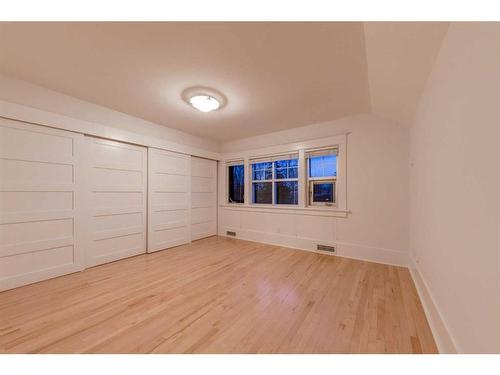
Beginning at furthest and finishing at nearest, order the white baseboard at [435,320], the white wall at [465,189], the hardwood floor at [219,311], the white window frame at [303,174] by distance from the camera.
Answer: the white window frame at [303,174], the hardwood floor at [219,311], the white baseboard at [435,320], the white wall at [465,189]

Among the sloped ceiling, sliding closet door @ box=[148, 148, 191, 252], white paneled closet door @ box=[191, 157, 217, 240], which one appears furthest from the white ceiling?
white paneled closet door @ box=[191, 157, 217, 240]

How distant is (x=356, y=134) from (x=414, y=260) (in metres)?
2.11

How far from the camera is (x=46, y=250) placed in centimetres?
259

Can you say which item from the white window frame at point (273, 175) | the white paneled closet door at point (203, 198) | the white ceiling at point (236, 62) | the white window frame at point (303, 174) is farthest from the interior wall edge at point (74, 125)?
the white window frame at point (273, 175)

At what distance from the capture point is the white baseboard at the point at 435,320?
130 centimetres

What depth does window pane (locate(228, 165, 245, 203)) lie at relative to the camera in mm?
5137

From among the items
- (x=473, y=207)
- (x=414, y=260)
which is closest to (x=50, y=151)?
(x=473, y=207)

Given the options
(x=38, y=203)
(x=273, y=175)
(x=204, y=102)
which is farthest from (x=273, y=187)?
(x=38, y=203)

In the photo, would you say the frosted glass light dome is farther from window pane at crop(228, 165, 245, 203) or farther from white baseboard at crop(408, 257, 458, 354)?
white baseboard at crop(408, 257, 458, 354)

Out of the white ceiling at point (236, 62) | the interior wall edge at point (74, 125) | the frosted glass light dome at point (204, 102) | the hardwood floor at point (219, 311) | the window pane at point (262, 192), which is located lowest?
the hardwood floor at point (219, 311)

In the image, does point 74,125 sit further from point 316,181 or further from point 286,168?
point 316,181

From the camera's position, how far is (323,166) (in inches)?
154

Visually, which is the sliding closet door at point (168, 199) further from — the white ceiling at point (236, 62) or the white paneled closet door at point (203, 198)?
the white ceiling at point (236, 62)

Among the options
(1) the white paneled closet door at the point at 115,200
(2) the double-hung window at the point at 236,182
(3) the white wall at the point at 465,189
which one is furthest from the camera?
(2) the double-hung window at the point at 236,182
